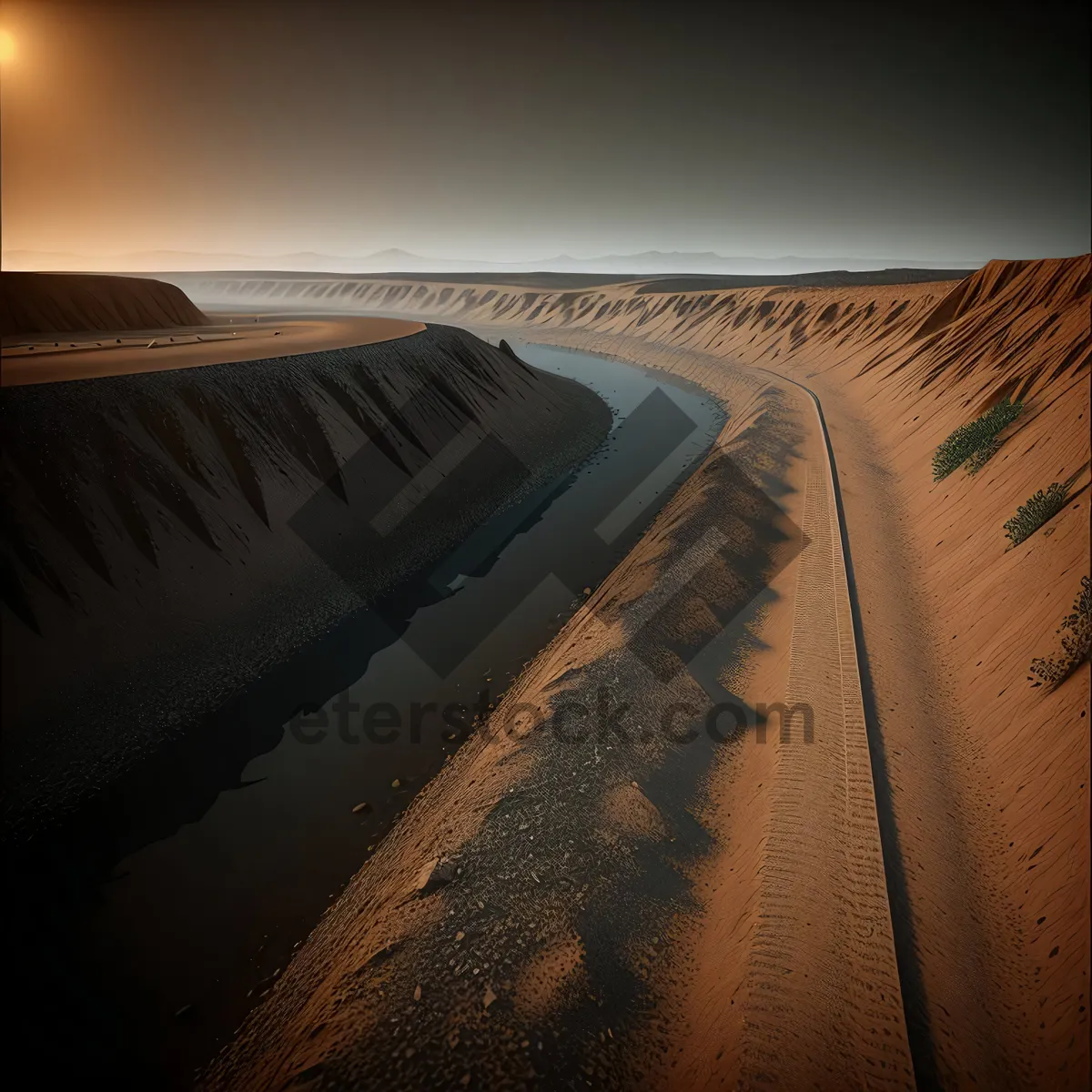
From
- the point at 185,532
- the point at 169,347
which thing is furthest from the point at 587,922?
the point at 169,347

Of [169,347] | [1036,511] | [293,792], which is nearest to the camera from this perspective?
[293,792]

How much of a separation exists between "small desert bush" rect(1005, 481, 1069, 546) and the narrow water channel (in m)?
11.2

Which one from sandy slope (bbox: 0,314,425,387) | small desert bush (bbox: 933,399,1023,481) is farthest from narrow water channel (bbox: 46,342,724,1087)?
sandy slope (bbox: 0,314,425,387)

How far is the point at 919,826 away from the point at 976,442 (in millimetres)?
15010

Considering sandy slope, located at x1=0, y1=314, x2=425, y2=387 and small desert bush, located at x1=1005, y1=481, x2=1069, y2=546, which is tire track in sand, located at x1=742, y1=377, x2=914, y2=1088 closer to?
small desert bush, located at x1=1005, y1=481, x2=1069, y2=546

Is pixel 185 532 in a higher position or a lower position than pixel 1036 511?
lower

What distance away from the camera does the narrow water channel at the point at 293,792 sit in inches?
326

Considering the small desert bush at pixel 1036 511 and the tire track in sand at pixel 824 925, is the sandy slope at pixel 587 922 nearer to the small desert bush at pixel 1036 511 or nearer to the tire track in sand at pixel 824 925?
the tire track in sand at pixel 824 925

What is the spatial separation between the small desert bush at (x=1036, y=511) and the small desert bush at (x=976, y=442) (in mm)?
4750

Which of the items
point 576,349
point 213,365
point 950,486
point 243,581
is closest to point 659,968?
point 243,581

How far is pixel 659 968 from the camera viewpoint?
24.9ft

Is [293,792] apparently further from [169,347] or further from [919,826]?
[169,347]

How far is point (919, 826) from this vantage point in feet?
29.1

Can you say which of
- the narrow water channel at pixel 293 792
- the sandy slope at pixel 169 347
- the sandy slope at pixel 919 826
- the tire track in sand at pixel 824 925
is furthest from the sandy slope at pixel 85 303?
the tire track in sand at pixel 824 925
